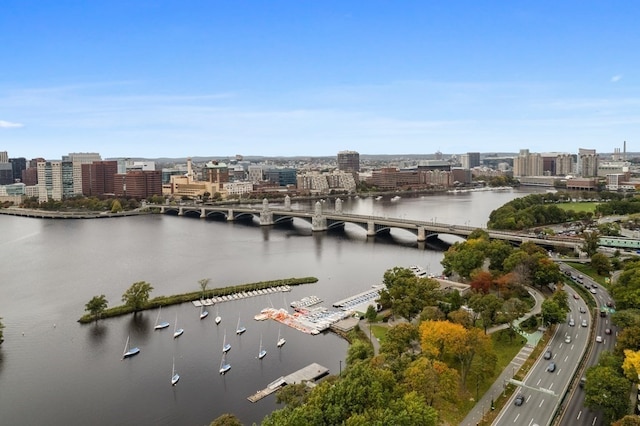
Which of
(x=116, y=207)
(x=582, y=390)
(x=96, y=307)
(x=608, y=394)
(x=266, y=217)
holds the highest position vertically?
(x=116, y=207)

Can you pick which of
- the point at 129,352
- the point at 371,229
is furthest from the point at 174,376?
the point at 371,229

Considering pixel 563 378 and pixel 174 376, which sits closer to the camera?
pixel 563 378

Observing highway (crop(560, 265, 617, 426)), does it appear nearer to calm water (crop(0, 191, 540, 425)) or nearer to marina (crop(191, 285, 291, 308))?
calm water (crop(0, 191, 540, 425))

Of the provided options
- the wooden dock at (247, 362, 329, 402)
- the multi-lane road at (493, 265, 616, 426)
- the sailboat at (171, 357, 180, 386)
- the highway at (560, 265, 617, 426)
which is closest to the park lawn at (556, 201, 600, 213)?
the highway at (560, 265, 617, 426)

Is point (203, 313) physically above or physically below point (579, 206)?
below

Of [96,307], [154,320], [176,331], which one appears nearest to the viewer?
[176,331]

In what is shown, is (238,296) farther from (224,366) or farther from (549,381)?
(549,381)
